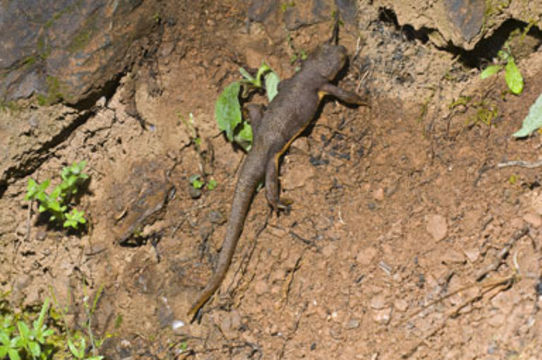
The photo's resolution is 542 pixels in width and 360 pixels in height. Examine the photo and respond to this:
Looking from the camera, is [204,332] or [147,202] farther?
[147,202]

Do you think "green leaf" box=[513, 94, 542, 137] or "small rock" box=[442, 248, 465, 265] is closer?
"small rock" box=[442, 248, 465, 265]

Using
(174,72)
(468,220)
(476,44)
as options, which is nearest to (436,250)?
(468,220)

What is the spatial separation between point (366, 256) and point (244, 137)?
1.61 meters

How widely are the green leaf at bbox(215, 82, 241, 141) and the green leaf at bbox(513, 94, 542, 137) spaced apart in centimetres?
233

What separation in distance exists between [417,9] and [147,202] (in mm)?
2879

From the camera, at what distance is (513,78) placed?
3967 millimetres

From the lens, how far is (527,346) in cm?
313

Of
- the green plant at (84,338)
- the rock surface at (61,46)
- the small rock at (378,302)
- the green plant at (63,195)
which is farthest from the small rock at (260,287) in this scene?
the rock surface at (61,46)

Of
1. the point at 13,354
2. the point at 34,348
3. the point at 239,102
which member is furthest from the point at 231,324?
the point at 239,102

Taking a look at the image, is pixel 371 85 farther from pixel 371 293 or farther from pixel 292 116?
pixel 371 293

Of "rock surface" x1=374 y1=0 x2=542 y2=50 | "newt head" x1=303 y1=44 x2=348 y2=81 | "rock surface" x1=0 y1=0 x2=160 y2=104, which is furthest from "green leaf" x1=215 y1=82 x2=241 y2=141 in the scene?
"rock surface" x1=374 y1=0 x2=542 y2=50

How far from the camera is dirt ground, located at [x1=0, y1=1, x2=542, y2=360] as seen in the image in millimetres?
3568

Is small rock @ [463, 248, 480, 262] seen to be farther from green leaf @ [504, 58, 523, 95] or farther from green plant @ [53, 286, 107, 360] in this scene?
green plant @ [53, 286, 107, 360]

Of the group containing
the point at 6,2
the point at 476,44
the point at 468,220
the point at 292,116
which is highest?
the point at 6,2
